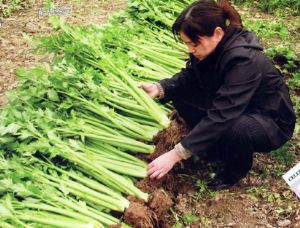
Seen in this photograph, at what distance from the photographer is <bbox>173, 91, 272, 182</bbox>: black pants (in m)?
3.32

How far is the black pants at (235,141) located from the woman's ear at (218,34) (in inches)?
24.9

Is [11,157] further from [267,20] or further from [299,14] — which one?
[299,14]

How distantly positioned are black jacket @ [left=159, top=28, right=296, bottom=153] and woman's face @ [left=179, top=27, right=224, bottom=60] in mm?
46

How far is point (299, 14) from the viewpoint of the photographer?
700 centimetres

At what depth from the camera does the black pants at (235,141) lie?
3.32 meters

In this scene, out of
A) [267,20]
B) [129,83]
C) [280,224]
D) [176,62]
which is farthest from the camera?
[267,20]

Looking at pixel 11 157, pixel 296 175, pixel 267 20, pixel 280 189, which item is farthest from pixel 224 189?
Answer: pixel 267 20

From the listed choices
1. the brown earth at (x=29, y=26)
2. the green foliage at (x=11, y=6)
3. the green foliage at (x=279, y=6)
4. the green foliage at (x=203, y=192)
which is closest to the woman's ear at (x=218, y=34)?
the green foliage at (x=203, y=192)

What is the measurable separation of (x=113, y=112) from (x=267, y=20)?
407cm

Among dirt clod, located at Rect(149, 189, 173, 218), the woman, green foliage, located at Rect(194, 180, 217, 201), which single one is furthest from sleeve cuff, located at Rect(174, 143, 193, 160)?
green foliage, located at Rect(194, 180, 217, 201)

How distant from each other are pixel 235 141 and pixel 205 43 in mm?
802

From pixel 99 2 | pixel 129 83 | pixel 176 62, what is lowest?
pixel 99 2

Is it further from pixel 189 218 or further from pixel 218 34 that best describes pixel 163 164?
pixel 218 34

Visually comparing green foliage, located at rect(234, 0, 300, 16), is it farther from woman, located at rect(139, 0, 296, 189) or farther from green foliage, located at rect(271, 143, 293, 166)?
woman, located at rect(139, 0, 296, 189)
